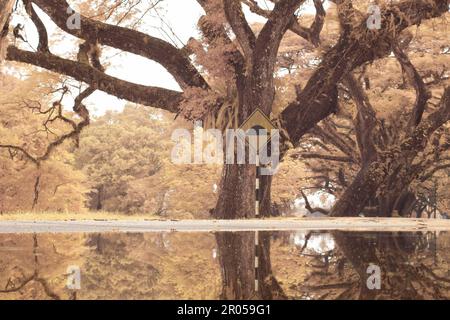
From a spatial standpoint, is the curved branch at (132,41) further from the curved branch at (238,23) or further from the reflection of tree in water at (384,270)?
the reflection of tree in water at (384,270)

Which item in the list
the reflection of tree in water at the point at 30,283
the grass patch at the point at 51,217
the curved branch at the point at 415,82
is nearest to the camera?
the reflection of tree in water at the point at 30,283

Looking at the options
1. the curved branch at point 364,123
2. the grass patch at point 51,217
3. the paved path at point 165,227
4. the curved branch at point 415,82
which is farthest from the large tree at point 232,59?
the curved branch at point 364,123

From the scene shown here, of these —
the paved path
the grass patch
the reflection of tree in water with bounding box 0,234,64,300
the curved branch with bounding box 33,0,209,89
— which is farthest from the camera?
the curved branch with bounding box 33,0,209,89

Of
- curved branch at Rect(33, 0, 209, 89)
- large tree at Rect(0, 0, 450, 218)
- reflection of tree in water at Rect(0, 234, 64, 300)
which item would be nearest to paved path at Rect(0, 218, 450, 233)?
large tree at Rect(0, 0, 450, 218)

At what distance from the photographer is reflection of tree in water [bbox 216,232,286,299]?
6.19 meters

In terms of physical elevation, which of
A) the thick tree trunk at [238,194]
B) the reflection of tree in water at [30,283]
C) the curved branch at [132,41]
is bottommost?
the reflection of tree in water at [30,283]

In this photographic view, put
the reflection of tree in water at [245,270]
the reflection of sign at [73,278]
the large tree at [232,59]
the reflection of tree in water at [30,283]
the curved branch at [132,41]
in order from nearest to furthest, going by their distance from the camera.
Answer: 1. the reflection of tree in water at [30,283]
2. the reflection of tree in water at [245,270]
3. the reflection of sign at [73,278]
4. the large tree at [232,59]
5. the curved branch at [132,41]

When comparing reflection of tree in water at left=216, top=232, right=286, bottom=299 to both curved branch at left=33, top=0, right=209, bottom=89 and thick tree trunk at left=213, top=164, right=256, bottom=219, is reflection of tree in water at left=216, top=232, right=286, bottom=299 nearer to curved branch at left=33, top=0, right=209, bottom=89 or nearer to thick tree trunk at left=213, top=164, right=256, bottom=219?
thick tree trunk at left=213, top=164, right=256, bottom=219

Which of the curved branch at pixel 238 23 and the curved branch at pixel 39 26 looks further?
the curved branch at pixel 39 26

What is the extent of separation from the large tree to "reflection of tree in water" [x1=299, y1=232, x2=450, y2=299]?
8.35 m

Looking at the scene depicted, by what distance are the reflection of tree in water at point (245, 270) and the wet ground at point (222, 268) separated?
0.03 ft

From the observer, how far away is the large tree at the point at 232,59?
20.2m
